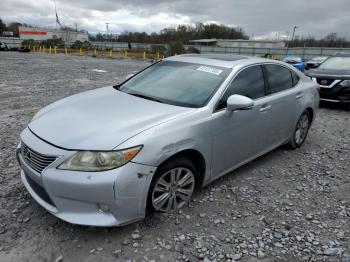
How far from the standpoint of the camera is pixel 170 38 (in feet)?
272

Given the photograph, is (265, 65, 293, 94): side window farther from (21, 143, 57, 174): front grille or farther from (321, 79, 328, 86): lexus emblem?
(321, 79, 328, 86): lexus emblem

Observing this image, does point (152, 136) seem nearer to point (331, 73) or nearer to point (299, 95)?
point (299, 95)

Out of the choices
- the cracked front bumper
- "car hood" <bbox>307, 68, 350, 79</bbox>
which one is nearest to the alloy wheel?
the cracked front bumper

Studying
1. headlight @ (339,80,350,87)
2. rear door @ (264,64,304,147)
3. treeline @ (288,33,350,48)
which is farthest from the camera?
treeline @ (288,33,350,48)

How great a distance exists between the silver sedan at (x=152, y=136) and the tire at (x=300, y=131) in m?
0.56

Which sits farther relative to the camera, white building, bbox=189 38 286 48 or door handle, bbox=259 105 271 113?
white building, bbox=189 38 286 48

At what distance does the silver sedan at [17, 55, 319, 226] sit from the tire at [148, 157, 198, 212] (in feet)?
0.04

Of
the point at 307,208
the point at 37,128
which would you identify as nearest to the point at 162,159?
the point at 37,128

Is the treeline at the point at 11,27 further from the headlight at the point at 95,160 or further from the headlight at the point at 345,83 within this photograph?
the headlight at the point at 95,160

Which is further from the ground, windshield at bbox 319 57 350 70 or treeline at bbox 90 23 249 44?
treeline at bbox 90 23 249 44

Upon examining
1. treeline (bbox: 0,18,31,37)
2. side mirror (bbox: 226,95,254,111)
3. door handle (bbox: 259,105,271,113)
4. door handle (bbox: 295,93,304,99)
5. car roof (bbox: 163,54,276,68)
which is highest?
treeline (bbox: 0,18,31,37)

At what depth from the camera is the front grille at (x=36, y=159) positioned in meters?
2.61

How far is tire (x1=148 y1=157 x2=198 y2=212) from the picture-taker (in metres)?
2.87

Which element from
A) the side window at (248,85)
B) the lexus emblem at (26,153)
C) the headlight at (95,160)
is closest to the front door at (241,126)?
the side window at (248,85)
